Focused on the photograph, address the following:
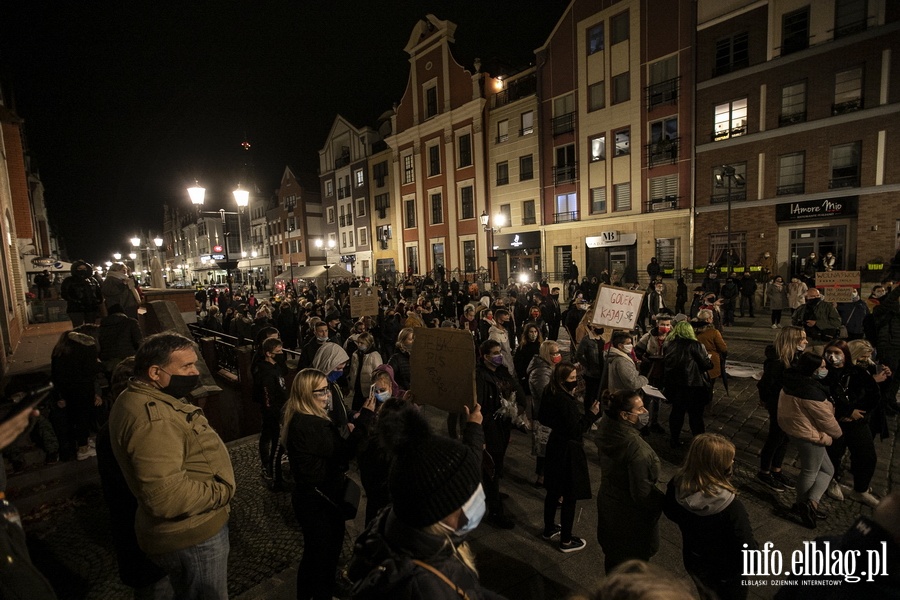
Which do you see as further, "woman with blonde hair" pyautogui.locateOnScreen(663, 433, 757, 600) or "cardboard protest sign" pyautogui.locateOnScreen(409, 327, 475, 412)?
"cardboard protest sign" pyautogui.locateOnScreen(409, 327, 475, 412)

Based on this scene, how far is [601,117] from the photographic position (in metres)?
25.3

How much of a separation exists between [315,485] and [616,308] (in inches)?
203

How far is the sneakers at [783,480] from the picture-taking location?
4.87m

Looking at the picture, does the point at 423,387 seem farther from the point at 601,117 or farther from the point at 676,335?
the point at 601,117

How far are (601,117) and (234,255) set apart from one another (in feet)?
174

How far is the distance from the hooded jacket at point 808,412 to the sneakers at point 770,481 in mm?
1032

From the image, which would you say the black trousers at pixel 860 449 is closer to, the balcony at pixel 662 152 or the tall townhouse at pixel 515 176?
the balcony at pixel 662 152

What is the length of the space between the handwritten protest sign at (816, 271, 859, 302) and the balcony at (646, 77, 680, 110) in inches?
629

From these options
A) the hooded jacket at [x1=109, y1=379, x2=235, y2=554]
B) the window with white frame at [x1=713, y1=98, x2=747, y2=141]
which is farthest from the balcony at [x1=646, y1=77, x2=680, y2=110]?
the hooded jacket at [x1=109, y1=379, x2=235, y2=554]

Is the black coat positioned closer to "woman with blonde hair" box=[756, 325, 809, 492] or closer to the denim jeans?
the denim jeans

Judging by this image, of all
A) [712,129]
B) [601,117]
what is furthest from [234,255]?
[712,129]

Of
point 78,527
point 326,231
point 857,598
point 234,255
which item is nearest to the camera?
point 857,598

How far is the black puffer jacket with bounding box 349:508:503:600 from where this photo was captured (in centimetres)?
146

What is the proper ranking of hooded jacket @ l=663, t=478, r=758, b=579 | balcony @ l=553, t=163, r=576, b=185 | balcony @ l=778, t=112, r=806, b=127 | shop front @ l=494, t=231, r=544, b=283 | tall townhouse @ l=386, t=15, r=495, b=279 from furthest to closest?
tall townhouse @ l=386, t=15, r=495, b=279
shop front @ l=494, t=231, r=544, b=283
balcony @ l=553, t=163, r=576, b=185
balcony @ l=778, t=112, r=806, b=127
hooded jacket @ l=663, t=478, r=758, b=579
